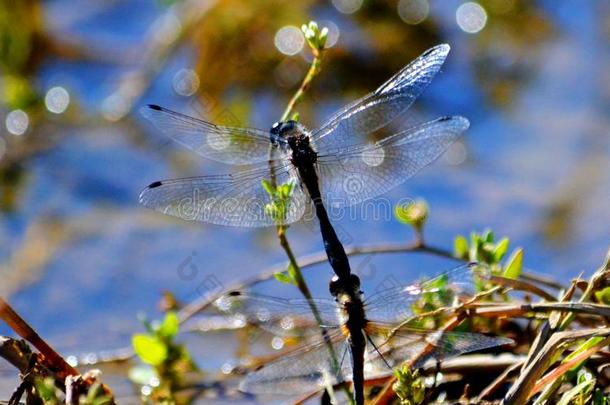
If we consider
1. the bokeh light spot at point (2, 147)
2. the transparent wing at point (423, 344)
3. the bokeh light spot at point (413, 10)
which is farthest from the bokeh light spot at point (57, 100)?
the transparent wing at point (423, 344)

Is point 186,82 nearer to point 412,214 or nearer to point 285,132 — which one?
point 412,214

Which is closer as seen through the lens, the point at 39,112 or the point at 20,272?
the point at 20,272

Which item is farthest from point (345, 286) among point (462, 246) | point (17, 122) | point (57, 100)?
point (57, 100)

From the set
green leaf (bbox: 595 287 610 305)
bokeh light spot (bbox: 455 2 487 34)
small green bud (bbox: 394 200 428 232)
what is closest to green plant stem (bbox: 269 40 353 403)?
small green bud (bbox: 394 200 428 232)

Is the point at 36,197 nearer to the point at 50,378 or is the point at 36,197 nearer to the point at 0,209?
the point at 0,209

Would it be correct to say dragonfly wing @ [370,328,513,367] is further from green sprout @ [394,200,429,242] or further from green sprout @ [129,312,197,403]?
green sprout @ [129,312,197,403]

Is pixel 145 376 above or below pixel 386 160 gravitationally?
below

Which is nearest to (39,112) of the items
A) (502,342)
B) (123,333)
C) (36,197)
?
A: (36,197)

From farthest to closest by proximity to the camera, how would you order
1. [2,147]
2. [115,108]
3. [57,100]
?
1. [57,100]
2. [115,108]
3. [2,147]
